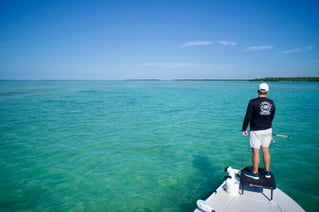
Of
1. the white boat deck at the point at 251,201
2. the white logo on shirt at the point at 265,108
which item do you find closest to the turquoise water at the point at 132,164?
the white boat deck at the point at 251,201

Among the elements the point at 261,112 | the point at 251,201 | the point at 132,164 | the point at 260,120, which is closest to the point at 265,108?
the point at 261,112

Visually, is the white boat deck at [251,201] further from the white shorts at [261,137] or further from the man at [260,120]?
the white shorts at [261,137]

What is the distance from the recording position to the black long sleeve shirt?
4.70m

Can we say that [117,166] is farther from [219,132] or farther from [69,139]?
[219,132]

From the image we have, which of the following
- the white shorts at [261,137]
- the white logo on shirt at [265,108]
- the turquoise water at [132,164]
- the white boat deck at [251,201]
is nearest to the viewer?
the white boat deck at [251,201]

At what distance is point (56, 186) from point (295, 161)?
9906 mm

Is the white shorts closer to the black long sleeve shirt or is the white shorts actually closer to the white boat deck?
the black long sleeve shirt

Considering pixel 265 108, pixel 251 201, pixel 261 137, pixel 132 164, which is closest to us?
pixel 251 201

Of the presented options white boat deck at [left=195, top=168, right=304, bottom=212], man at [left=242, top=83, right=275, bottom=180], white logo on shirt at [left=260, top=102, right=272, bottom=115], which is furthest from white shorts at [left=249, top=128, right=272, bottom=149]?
white boat deck at [left=195, top=168, right=304, bottom=212]

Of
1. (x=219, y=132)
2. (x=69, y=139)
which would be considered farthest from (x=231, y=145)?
(x=69, y=139)

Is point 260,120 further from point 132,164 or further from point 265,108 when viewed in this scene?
point 132,164

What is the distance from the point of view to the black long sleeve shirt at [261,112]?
15.4 ft

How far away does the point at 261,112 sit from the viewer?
15.5ft

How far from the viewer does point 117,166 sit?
7922 mm
